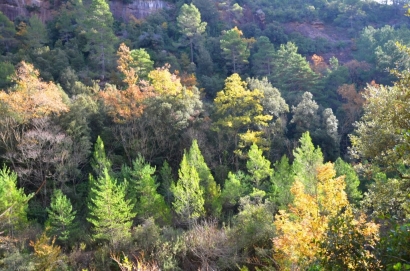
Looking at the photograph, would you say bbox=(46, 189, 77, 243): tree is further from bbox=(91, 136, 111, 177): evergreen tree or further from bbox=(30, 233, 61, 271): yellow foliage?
bbox=(91, 136, 111, 177): evergreen tree

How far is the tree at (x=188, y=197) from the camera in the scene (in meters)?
17.2

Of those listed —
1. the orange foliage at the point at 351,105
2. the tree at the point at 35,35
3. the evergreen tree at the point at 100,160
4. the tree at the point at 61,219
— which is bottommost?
the tree at the point at 61,219

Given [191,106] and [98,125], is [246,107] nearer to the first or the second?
[191,106]

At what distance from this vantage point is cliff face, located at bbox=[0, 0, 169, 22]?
35562 millimetres

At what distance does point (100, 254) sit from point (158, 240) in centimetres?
315

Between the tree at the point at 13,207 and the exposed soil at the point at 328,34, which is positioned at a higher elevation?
the exposed soil at the point at 328,34

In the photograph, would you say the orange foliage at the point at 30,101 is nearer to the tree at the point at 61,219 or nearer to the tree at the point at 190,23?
the tree at the point at 61,219

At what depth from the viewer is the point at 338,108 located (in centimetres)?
2883

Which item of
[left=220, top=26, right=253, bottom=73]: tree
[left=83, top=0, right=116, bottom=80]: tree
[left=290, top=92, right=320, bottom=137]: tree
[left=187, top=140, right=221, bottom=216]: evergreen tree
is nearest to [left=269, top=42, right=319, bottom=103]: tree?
[left=220, top=26, right=253, bottom=73]: tree

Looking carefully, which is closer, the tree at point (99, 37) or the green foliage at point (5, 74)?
the green foliage at point (5, 74)

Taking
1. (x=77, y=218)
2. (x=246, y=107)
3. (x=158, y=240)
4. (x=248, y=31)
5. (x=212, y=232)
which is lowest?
(x=77, y=218)

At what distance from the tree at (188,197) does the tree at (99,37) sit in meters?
17.7

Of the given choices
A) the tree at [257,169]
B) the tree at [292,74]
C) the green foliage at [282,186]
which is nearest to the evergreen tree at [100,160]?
the tree at [257,169]

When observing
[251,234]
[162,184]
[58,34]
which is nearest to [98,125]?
[162,184]
